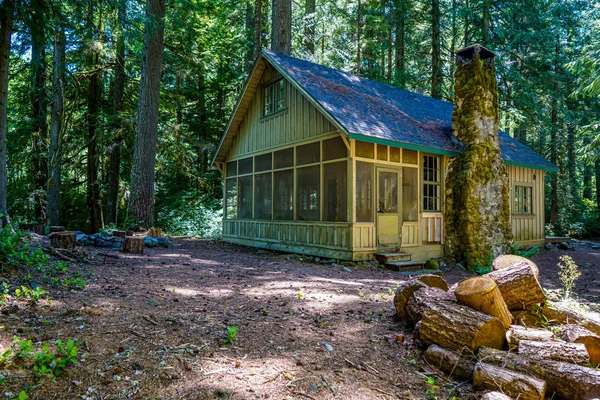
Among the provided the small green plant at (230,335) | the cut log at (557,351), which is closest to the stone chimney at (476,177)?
the cut log at (557,351)

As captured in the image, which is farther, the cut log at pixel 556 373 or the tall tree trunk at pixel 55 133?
the tall tree trunk at pixel 55 133

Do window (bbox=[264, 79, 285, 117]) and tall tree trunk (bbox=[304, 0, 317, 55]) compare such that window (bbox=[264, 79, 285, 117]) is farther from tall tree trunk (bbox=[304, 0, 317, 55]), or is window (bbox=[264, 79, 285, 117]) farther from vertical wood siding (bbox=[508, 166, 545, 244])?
vertical wood siding (bbox=[508, 166, 545, 244])

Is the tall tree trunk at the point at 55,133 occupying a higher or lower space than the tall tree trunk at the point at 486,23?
lower

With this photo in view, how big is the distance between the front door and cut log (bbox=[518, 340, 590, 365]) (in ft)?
20.1

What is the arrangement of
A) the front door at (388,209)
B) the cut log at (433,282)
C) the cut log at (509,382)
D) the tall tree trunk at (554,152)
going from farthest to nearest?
1. the tall tree trunk at (554,152)
2. the front door at (388,209)
3. the cut log at (433,282)
4. the cut log at (509,382)

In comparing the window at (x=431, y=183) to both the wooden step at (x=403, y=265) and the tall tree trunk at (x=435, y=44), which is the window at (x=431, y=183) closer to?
the wooden step at (x=403, y=265)

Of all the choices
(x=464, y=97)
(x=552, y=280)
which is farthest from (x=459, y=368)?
(x=464, y=97)

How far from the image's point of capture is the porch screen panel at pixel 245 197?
1322 centimetres

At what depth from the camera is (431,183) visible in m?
10.6

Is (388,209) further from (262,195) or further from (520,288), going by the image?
(520,288)

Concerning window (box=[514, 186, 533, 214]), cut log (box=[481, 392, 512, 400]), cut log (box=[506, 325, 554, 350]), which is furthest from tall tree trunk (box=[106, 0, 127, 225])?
cut log (box=[481, 392, 512, 400])

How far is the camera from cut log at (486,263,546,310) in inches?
160

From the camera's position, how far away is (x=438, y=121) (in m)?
12.3

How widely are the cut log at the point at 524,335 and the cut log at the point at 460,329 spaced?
7cm
